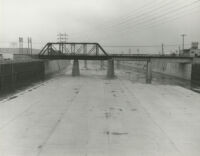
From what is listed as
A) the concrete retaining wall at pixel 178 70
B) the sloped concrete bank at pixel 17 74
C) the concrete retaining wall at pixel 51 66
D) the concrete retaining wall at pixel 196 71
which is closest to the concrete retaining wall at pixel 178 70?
the concrete retaining wall at pixel 178 70

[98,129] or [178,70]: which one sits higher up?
[178,70]

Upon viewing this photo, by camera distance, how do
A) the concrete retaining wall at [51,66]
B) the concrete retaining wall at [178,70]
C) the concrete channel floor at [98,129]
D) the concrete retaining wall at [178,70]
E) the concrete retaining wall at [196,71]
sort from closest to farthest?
the concrete channel floor at [98,129]
the concrete retaining wall at [196,71]
the concrete retaining wall at [178,70]
the concrete retaining wall at [178,70]
the concrete retaining wall at [51,66]

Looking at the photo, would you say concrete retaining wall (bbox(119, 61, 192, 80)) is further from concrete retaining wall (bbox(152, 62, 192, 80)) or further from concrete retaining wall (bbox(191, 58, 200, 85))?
concrete retaining wall (bbox(191, 58, 200, 85))

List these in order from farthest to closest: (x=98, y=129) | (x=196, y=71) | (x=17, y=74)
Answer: (x=196, y=71), (x=17, y=74), (x=98, y=129)

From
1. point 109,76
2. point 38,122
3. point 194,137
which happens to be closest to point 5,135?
point 38,122

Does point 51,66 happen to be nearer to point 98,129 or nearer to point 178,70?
point 178,70

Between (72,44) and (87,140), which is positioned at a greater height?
(72,44)

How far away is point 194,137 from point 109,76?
184 ft

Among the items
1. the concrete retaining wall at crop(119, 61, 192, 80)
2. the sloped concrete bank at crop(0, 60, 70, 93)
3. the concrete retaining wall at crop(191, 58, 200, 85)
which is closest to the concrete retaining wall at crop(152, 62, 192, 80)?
the concrete retaining wall at crop(119, 61, 192, 80)

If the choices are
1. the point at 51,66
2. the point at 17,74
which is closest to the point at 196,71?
the point at 17,74

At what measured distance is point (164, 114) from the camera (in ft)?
83.8

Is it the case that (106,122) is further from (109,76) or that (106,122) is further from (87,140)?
(109,76)

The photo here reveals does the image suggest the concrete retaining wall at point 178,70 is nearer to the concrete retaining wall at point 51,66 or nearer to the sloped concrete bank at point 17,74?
the sloped concrete bank at point 17,74

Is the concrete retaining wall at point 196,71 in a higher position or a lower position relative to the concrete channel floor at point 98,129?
higher
